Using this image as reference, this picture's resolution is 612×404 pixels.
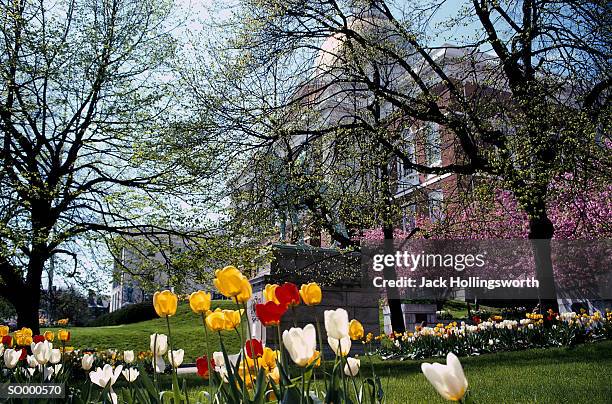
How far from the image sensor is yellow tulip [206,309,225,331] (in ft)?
6.11

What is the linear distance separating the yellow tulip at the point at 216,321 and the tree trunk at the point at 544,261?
1000cm

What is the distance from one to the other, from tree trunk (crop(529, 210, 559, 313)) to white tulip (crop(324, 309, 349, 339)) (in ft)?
33.2

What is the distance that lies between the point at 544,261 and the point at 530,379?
224 inches

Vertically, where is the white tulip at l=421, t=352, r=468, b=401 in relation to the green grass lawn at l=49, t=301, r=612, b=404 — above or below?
above

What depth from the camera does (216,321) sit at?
1.88 m

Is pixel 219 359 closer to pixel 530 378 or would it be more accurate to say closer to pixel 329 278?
pixel 530 378

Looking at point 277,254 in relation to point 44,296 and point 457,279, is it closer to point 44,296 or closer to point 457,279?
point 44,296

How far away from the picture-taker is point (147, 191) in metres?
11.8

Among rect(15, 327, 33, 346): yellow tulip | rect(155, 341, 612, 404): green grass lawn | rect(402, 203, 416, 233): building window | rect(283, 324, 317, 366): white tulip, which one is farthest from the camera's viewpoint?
rect(402, 203, 416, 233): building window

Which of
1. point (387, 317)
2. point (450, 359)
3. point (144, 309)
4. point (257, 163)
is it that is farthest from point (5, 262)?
point (144, 309)

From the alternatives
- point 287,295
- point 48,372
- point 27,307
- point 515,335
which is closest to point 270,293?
point 287,295

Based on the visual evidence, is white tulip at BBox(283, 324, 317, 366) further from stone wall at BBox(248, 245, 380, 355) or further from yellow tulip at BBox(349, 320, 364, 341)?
stone wall at BBox(248, 245, 380, 355)

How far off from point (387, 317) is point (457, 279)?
417cm

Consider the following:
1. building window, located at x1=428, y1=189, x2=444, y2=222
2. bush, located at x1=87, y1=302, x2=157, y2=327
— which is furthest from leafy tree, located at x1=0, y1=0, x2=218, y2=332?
bush, located at x1=87, y1=302, x2=157, y2=327
